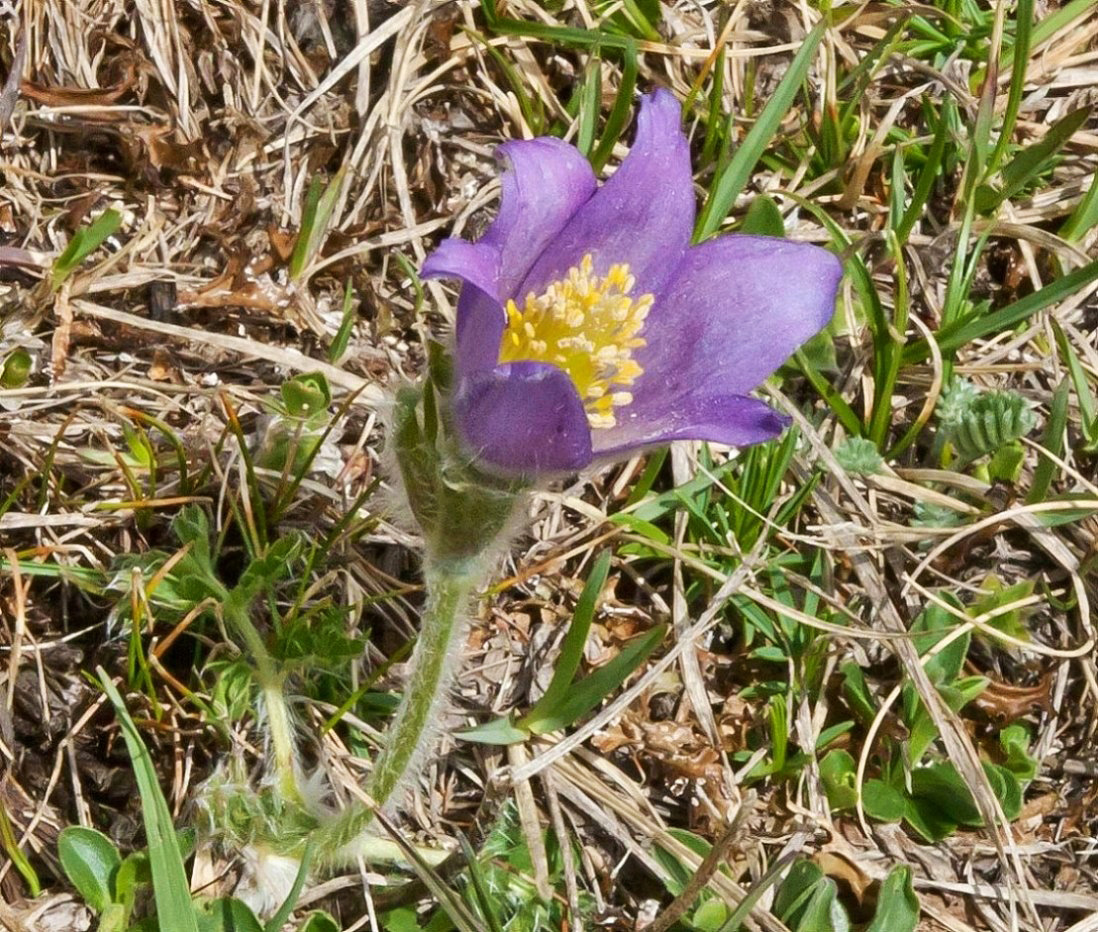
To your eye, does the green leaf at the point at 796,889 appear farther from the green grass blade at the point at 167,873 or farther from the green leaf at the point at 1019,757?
the green grass blade at the point at 167,873

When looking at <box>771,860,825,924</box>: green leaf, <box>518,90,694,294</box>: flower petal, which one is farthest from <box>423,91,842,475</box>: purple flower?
<box>771,860,825,924</box>: green leaf

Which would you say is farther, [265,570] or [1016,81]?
[1016,81]

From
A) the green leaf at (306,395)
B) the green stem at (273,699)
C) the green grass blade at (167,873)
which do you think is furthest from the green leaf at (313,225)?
the green grass blade at (167,873)

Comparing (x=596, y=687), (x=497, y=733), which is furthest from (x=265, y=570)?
(x=596, y=687)

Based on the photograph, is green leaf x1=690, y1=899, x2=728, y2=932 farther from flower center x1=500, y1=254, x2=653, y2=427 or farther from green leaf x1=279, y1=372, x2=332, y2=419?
green leaf x1=279, y1=372, x2=332, y2=419

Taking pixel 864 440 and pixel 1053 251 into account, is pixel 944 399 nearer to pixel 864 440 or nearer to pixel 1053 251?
pixel 864 440

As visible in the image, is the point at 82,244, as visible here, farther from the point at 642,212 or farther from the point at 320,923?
the point at 320,923

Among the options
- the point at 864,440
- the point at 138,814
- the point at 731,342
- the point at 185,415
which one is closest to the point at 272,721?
the point at 138,814
